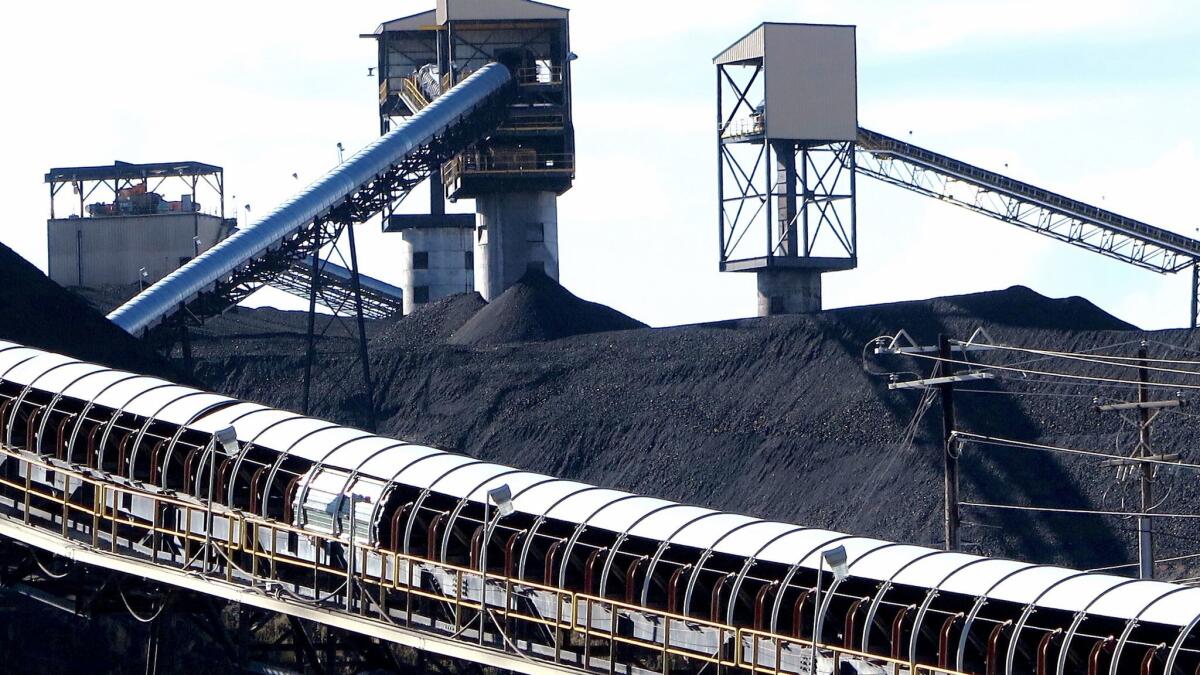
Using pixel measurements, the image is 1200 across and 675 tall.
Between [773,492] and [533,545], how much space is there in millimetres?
27227

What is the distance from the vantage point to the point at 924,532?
47.9 meters

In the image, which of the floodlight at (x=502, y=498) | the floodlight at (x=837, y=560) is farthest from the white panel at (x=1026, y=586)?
the floodlight at (x=502, y=498)

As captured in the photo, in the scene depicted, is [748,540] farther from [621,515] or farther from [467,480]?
[467,480]

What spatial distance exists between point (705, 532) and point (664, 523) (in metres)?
0.61

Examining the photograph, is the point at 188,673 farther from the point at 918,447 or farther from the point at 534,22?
the point at 534,22

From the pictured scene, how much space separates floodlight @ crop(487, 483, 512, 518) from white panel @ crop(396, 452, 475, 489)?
1432 mm

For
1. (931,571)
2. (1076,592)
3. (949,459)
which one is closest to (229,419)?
(931,571)

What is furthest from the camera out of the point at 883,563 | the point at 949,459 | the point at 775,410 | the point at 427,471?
the point at 775,410

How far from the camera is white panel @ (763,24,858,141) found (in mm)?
65125

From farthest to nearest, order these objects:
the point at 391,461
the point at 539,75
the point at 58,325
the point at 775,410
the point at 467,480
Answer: the point at 539,75, the point at 775,410, the point at 58,325, the point at 391,461, the point at 467,480

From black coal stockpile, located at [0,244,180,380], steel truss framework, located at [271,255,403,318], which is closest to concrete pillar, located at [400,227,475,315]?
steel truss framework, located at [271,255,403,318]

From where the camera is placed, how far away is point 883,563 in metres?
23.8

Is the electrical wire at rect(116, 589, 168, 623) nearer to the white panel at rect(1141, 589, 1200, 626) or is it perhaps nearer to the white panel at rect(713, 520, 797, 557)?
the white panel at rect(713, 520, 797, 557)

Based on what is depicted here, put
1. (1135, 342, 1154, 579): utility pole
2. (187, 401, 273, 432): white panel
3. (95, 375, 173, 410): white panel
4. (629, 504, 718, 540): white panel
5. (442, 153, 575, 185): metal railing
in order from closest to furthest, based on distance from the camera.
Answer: (629, 504, 718, 540): white panel
(187, 401, 273, 432): white panel
(95, 375, 173, 410): white panel
(1135, 342, 1154, 579): utility pole
(442, 153, 575, 185): metal railing
